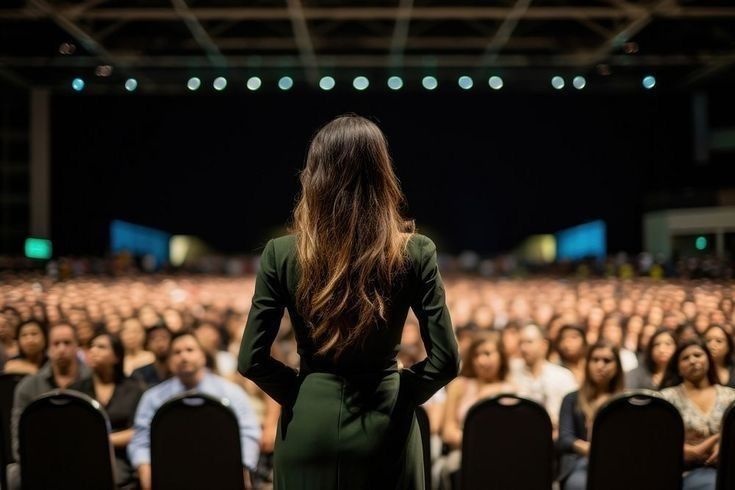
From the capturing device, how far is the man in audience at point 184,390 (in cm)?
452

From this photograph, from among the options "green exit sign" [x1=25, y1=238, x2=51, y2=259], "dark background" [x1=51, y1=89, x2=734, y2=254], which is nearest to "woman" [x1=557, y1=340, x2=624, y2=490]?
"dark background" [x1=51, y1=89, x2=734, y2=254]

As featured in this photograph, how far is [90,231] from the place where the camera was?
85.7ft

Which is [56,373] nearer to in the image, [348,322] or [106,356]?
[106,356]

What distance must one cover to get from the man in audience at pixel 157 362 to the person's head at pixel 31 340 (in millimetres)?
821

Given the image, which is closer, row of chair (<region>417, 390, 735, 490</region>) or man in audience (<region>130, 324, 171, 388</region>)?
row of chair (<region>417, 390, 735, 490</region>)

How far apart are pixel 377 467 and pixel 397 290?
1.43 feet

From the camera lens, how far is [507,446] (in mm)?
4102

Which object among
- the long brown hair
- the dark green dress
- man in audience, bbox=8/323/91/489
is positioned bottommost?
man in audience, bbox=8/323/91/489

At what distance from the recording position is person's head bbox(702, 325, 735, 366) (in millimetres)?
5754

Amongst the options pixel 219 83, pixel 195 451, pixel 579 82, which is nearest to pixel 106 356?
pixel 195 451

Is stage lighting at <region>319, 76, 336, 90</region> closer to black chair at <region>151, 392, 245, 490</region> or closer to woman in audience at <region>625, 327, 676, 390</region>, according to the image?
woman in audience at <region>625, 327, 676, 390</region>

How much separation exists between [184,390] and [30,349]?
91.4 inches

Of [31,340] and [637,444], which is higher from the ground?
[31,340]

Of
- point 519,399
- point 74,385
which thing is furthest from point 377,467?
point 74,385
